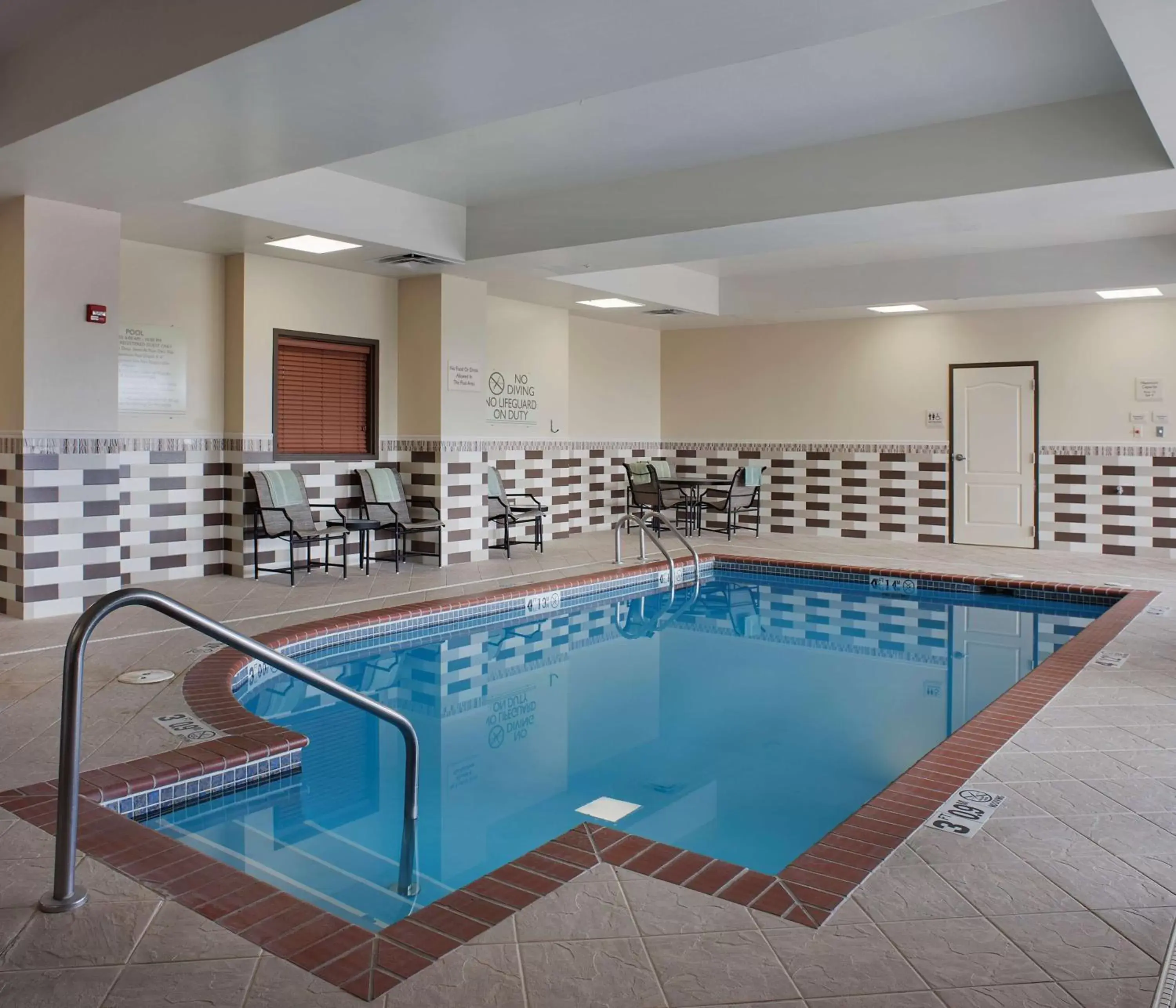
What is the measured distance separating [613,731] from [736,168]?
154 inches

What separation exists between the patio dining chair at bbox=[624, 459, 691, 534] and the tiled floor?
797 centimetres

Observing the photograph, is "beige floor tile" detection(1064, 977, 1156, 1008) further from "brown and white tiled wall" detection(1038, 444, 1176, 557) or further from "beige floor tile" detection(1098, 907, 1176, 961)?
"brown and white tiled wall" detection(1038, 444, 1176, 557)

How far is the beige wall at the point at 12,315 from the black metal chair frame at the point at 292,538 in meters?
1.94

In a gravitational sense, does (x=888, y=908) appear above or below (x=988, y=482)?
below

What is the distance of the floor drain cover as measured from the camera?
15.3 feet

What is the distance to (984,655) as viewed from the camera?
633 cm

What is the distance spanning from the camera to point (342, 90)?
417 cm

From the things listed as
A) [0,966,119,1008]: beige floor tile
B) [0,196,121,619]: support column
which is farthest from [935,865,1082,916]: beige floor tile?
[0,196,121,619]: support column

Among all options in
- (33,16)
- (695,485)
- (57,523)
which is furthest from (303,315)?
(695,485)

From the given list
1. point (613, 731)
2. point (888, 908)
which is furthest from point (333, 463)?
point (888, 908)

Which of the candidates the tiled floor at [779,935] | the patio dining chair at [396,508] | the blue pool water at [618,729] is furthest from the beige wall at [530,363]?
the tiled floor at [779,935]

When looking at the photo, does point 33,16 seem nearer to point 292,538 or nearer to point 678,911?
point 292,538

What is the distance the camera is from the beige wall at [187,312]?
7387mm

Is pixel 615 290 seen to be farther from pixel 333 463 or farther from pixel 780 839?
pixel 780 839
